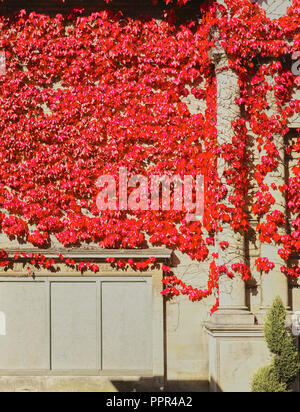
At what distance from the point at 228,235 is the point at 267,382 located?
272cm

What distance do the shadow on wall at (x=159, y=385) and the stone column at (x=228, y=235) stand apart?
56.7 inches

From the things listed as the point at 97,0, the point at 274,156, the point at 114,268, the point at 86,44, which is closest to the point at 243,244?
the point at 274,156

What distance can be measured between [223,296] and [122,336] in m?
2.14

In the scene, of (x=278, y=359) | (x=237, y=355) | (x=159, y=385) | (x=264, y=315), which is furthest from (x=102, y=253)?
(x=278, y=359)

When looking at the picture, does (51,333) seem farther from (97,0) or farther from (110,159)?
(97,0)

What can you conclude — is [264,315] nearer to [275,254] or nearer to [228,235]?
[275,254]

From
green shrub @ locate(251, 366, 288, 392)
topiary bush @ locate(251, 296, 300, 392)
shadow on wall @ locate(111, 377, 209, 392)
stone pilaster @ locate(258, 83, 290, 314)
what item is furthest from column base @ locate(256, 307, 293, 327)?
Answer: shadow on wall @ locate(111, 377, 209, 392)

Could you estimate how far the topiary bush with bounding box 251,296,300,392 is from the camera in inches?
354

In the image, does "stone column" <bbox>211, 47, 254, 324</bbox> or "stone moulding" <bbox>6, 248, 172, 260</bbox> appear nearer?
"stone column" <bbox>211, 47, 254, 324</bbox>

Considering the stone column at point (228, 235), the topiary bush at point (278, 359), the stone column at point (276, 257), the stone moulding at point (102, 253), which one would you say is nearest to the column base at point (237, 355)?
the stone column at point (228, 235)

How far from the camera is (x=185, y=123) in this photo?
10.5m

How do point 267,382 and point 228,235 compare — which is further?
point 228,235

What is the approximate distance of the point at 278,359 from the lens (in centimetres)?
906

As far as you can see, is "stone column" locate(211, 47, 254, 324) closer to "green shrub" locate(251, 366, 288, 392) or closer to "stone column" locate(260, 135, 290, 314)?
"stone column" locate(260, 135, 290, 314)
